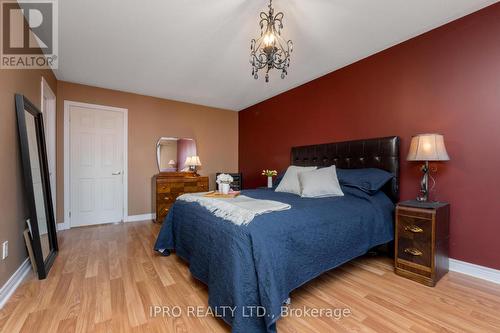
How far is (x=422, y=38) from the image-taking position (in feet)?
7.85

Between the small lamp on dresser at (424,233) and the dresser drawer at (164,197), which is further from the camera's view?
the dresser drawer at (164,197)

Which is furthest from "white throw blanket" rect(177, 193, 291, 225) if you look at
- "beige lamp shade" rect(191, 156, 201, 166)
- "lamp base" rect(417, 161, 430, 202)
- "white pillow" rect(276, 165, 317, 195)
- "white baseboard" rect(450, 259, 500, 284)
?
"beige lamp shade" rect(191, 156, 201, 166)

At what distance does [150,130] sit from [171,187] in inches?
48.2

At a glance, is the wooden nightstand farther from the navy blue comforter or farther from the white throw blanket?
the white throw blanket

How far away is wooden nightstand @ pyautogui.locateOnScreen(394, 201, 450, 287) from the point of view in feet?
6.30

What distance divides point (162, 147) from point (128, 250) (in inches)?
87.3

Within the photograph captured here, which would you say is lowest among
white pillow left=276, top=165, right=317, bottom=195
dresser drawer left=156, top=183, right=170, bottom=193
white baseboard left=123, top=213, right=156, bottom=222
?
white baseboard left=123, top=213, right=156, bottom=222

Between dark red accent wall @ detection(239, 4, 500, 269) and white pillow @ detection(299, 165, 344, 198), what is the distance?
776 millimetres

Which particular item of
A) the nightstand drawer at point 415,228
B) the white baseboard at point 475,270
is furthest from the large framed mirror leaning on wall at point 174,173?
the white baseboard at point 475,270

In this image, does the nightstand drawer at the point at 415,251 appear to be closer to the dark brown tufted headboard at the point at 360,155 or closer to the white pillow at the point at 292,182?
the dark brown tufted headboard at the point at 360,155

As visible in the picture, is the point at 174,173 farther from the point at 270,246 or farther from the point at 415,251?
the point at 415,251

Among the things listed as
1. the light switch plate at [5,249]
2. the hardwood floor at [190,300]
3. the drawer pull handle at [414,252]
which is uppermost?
the light switch plate at [5,249]

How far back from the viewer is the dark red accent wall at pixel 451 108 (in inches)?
78.6

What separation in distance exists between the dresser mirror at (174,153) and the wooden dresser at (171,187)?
0.18m
